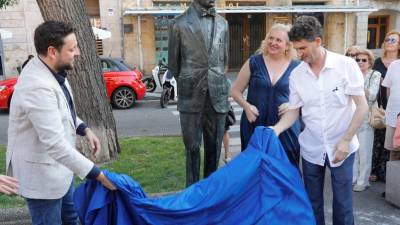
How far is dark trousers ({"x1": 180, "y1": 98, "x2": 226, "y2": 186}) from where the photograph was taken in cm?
434

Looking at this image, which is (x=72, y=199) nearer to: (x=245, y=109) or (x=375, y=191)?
(x=245, y=109)

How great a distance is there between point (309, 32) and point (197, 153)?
6.04 feet

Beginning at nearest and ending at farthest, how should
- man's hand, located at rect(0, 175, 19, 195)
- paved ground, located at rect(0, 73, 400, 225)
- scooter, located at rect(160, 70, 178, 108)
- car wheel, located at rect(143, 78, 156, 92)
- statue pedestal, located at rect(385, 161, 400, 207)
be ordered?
man's hand, located at rect(0, 175, 19, 195)
paved ground, located at rect(0, 73, 400, 225)
statue pedestal, located at rect(385, 161, 400, 207)
scooter, located at rect(160, 70, 178, 108)
car wheel, located at rect(143, 78, 156, 92)

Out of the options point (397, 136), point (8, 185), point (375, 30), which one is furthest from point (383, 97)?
point (375, 30)

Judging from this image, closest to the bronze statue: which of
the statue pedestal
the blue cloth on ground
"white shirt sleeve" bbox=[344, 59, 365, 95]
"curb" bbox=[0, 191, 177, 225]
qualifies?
the blue cloth on ground

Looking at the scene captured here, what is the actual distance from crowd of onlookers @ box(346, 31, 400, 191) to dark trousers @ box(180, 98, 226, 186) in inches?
77.4

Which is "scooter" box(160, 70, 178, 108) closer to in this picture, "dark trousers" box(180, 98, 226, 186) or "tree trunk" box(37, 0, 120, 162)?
"tree trunk" box(37, 0, 120, 162)

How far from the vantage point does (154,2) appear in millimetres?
22078

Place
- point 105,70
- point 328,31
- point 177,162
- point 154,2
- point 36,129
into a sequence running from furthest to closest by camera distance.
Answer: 1. point 328,31
2. point 154,2
3. point 105,70
4. point 177,162
5. point 36,129

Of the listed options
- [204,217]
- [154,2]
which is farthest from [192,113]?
[154,2]

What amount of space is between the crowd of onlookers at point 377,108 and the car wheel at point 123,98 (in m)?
9.01

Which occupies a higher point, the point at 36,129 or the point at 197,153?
the point at 36,129

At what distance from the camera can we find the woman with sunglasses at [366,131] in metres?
5.20

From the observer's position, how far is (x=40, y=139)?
2.66 metres
